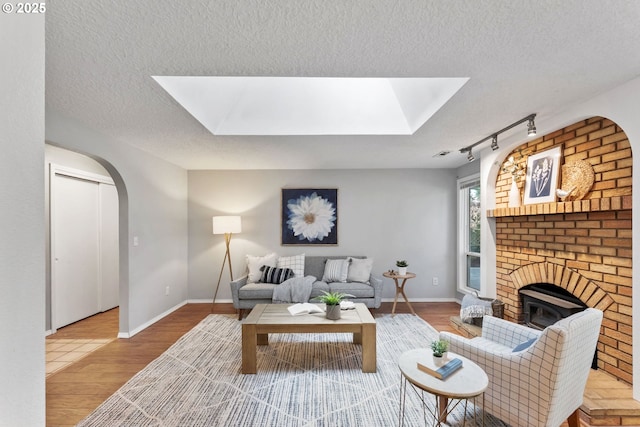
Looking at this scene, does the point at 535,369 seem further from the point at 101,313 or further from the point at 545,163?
the point at 101,313

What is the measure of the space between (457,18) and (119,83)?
83.7 inches

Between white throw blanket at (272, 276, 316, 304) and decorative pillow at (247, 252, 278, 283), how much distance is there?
1.73 feet

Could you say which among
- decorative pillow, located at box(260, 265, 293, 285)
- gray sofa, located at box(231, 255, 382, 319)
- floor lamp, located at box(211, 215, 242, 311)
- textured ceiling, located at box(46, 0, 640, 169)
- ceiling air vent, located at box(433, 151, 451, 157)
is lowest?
gray sofa, located at box(231, 255, 382, 319)

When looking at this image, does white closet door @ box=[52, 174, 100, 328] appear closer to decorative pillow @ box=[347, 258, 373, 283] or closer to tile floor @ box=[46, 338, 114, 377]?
tile floor @ box=[46, 338, 114, 377]

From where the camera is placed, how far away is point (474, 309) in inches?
130

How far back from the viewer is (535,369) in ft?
5.21

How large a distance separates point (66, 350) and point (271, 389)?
2.46 meters

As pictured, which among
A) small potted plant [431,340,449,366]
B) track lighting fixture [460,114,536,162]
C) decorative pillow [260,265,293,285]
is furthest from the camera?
decorative pillow [260,265,293,285]

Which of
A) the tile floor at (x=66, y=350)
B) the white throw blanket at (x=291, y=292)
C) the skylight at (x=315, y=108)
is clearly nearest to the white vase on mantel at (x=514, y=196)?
the skylight at (x=315, y=108)

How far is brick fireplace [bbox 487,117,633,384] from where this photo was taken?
6.83 feet

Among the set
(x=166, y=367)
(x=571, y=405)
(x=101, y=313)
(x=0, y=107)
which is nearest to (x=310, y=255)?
(x=166, y=367)

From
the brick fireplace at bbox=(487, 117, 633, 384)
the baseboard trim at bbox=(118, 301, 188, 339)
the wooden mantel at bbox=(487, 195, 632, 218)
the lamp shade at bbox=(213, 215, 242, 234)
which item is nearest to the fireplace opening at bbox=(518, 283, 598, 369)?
the brick fireplace at bbox=(487, 117, 633, 384)

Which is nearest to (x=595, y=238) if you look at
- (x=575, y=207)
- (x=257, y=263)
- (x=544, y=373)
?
(x=575, y=207)

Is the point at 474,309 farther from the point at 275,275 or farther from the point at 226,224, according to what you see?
the point at 226,224
